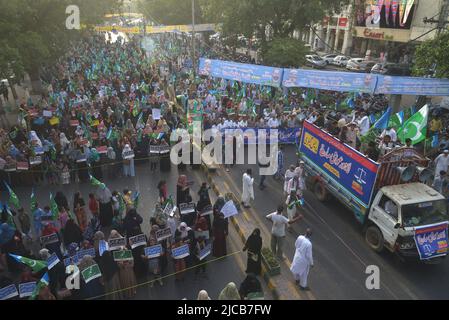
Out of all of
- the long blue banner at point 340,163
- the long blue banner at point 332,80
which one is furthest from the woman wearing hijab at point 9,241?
the long blue banner at point 332,80

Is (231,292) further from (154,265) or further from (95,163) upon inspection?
(95,163)

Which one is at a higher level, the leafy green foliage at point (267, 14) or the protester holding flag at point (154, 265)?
the leafy green foliage at point (267, 14)

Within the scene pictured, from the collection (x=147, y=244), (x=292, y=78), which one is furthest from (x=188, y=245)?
(x=292, y=78)

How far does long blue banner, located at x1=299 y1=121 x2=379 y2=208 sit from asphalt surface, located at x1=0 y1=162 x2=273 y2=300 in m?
3.55

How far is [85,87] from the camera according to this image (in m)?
22.1

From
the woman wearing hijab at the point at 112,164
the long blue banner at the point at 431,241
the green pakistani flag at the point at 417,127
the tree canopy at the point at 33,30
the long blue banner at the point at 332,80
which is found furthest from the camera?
the long blue banner at the point at 332,80

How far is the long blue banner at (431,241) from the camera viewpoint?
29.1 ft

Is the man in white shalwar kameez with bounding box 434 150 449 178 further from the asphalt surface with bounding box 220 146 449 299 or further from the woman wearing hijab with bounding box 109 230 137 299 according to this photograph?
the woman wearing hijab with bounding box 109 230 137 299

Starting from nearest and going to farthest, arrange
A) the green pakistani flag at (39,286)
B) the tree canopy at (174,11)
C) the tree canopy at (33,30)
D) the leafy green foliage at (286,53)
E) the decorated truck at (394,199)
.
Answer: the green pakistani flag at (39,286)
the decorated truck at (394,199)
the tree canopy at (33,30)
the leafy green foliage at (286,53)
the tree canopy at (174,11)

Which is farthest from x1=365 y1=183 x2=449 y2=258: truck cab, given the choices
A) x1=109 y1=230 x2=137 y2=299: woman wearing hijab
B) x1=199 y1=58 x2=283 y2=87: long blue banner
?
x1=199 y1=58 x2=283 y2=87: long blue banner

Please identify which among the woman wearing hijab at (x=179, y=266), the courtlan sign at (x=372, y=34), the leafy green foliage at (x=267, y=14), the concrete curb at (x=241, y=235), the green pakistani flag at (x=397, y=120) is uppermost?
the leafy green foliage at (x=267, y=14)

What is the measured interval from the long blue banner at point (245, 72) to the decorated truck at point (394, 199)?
293 inches

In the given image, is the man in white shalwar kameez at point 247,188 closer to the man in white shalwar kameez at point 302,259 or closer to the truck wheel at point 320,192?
the truck wheel at point 320,192
